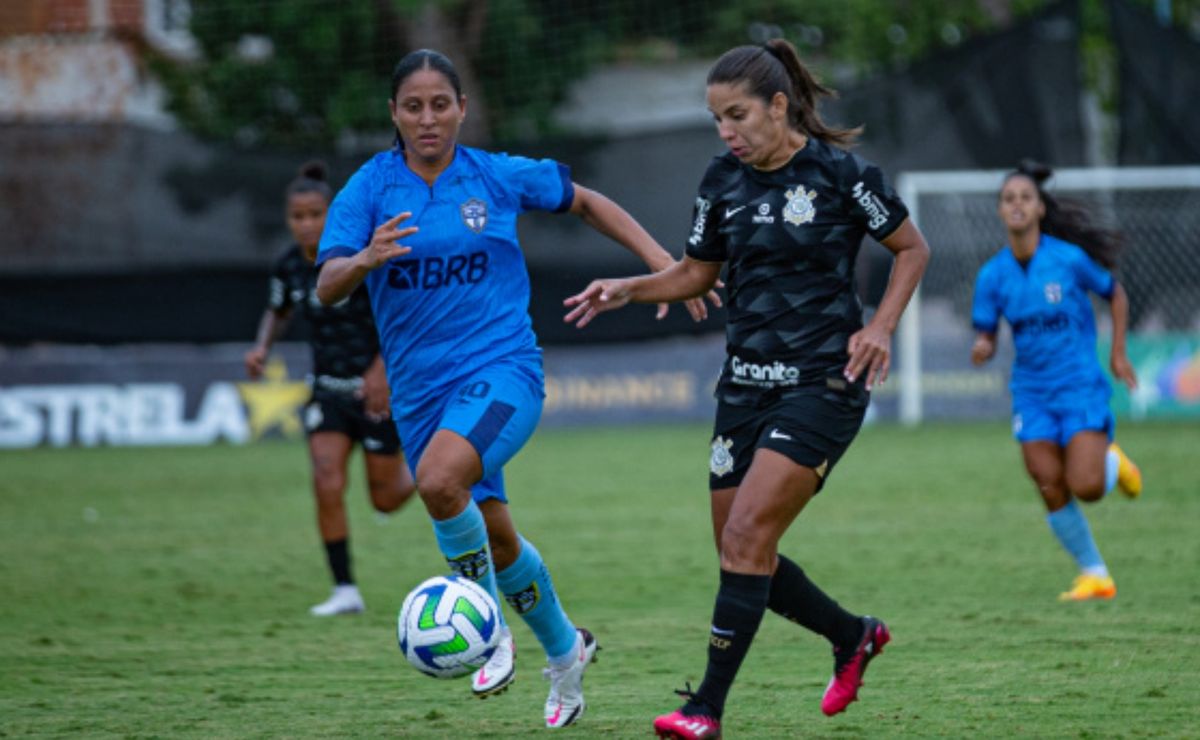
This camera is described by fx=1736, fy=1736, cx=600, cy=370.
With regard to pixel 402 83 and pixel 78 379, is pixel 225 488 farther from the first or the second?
pixel 402 83

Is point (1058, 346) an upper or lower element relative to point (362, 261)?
lower

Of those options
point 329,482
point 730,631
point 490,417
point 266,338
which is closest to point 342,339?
point 329,482

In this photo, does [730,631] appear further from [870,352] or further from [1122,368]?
[1122,368]

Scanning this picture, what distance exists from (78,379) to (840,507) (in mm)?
10508

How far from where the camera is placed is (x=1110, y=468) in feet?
31.1

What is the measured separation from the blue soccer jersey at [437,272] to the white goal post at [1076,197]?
552 inches

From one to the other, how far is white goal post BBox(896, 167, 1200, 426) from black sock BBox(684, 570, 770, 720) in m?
14.6

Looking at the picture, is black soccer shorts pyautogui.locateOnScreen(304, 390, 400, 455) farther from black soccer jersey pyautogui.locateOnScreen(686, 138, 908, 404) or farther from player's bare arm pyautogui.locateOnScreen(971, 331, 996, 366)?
black soccer jersey pyautogui.locateOnScreen(686, 138, 908, 404)

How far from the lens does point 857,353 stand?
562cm

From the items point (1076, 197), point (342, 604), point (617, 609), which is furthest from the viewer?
point (1076, 197)

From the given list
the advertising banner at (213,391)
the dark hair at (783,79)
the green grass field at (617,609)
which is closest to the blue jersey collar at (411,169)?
the dark hair at (783,79)

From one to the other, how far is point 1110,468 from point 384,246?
5.17 m

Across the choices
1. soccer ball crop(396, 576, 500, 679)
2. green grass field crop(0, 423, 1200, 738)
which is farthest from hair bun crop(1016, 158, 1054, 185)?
soccer ball crop(396, 576, 500, 679)

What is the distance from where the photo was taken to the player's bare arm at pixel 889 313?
5.61 metres
